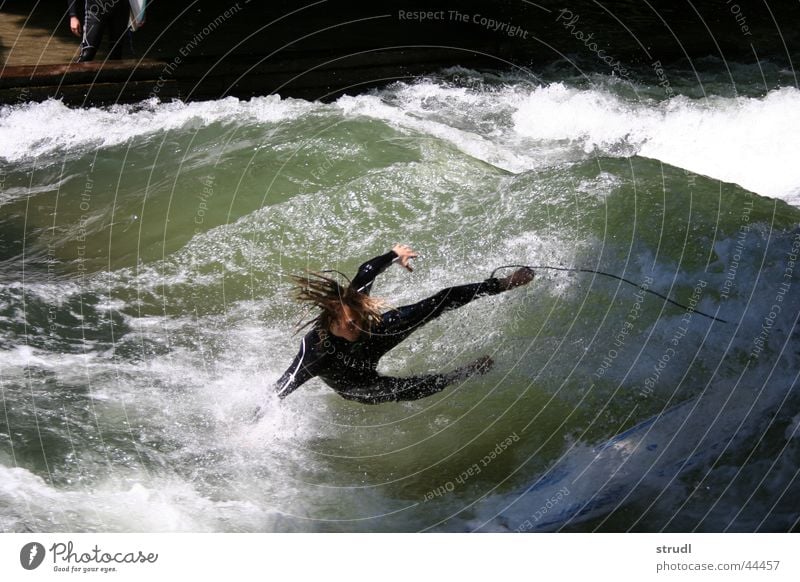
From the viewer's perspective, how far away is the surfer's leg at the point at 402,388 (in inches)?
169

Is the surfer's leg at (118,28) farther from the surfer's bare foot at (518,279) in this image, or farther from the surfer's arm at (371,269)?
the surfer's bare foot at (518,279)

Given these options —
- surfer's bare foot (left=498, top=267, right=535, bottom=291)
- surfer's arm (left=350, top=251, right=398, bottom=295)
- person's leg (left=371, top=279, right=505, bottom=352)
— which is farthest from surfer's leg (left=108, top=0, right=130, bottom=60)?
surfer's bare foot (left=498, top=267, right=535, bottom=291)

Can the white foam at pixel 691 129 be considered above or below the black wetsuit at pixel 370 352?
above

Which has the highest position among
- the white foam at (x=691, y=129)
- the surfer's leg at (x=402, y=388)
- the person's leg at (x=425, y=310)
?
the white foam at (x=691, y=129)

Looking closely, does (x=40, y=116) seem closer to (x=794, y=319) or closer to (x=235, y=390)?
(x=235, y=390)

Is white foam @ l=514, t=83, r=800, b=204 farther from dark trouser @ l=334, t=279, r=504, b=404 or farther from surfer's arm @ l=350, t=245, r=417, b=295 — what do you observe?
surfer's arm @ l=350, t=245, r=417, b=295

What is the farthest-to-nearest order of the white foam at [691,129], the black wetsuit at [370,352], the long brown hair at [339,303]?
the white foam at [691,129] < the black wetsuit at [370,352] < the long brown hair at [339,303]

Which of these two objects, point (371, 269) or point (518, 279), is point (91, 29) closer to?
point (371, 269)

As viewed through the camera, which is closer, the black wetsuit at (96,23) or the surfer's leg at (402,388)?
the surfer's leg at (402,388)

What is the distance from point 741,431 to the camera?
4.18 metres

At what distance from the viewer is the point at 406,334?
4.32 metres

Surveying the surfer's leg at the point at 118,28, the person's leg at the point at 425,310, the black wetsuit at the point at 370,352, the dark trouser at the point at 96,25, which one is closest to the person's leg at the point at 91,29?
the dark trouser at the point at 96,25
